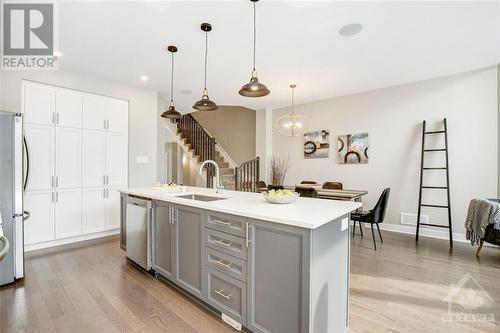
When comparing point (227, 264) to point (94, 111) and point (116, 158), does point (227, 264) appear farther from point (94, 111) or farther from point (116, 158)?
point (94, 111)

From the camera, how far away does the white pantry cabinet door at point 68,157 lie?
3.68 metres

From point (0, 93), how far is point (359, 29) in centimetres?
462

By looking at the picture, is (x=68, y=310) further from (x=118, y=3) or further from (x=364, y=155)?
(x=364, y=155)

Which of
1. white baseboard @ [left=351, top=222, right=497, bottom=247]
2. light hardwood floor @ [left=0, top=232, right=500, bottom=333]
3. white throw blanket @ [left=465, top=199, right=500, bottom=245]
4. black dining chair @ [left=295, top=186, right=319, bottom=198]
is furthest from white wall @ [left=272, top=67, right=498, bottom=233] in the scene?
black dining chair @ [left=295, top=186, right=319, bottom=198]

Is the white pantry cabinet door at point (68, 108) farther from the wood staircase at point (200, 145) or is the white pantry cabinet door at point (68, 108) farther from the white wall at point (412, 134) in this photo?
the white wall at point (412, 134)

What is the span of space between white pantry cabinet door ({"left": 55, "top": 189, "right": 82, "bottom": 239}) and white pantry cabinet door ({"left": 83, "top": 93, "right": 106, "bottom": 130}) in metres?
1.12

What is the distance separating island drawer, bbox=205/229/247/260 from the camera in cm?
174

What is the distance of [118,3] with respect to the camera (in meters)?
2.27

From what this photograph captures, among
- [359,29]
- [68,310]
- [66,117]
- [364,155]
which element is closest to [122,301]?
[68,310]

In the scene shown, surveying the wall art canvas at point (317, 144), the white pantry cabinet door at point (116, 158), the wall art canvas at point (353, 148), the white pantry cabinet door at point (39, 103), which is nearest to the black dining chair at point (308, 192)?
the wall art canvas at point (353, 148)

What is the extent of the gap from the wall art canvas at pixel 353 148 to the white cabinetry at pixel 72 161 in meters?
4.31

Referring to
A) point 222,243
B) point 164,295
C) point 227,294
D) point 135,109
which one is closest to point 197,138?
point 135,109

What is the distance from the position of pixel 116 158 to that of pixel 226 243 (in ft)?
11.2

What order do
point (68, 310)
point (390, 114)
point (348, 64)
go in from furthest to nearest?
point (390, 114) < point (348, 64) < point (68, 310)
